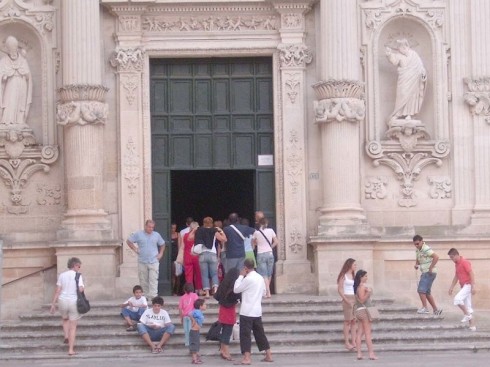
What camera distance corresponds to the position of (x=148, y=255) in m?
24.9

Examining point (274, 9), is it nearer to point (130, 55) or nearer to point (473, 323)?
point (130, 55)

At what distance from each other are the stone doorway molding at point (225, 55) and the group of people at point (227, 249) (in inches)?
40.0

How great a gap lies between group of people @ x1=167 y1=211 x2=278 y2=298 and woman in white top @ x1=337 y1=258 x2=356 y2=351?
105 inches

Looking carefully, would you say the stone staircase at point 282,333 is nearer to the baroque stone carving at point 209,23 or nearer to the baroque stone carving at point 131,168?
the baroque stone carving at point 131,168

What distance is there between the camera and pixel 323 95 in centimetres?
2627

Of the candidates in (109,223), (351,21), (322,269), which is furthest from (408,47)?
(109,223)

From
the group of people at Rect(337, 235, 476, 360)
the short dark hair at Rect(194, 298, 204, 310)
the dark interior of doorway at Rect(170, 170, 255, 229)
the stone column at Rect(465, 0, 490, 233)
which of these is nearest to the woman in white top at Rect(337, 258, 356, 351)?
the group of people at Rect(337, 235, 476, 360)

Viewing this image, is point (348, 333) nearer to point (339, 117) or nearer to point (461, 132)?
point (339, 117)

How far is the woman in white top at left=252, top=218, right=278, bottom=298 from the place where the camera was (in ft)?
83.3

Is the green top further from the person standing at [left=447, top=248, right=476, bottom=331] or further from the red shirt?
the red shirt

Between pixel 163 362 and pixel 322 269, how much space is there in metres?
4.67

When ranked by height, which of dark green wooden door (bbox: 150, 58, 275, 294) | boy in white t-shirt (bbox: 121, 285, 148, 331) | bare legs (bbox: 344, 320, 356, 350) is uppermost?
dark green wooden door (bbox: 150, 58, 275, 294)

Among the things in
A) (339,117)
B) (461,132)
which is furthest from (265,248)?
(461,132)

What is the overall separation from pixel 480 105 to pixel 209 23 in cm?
565
